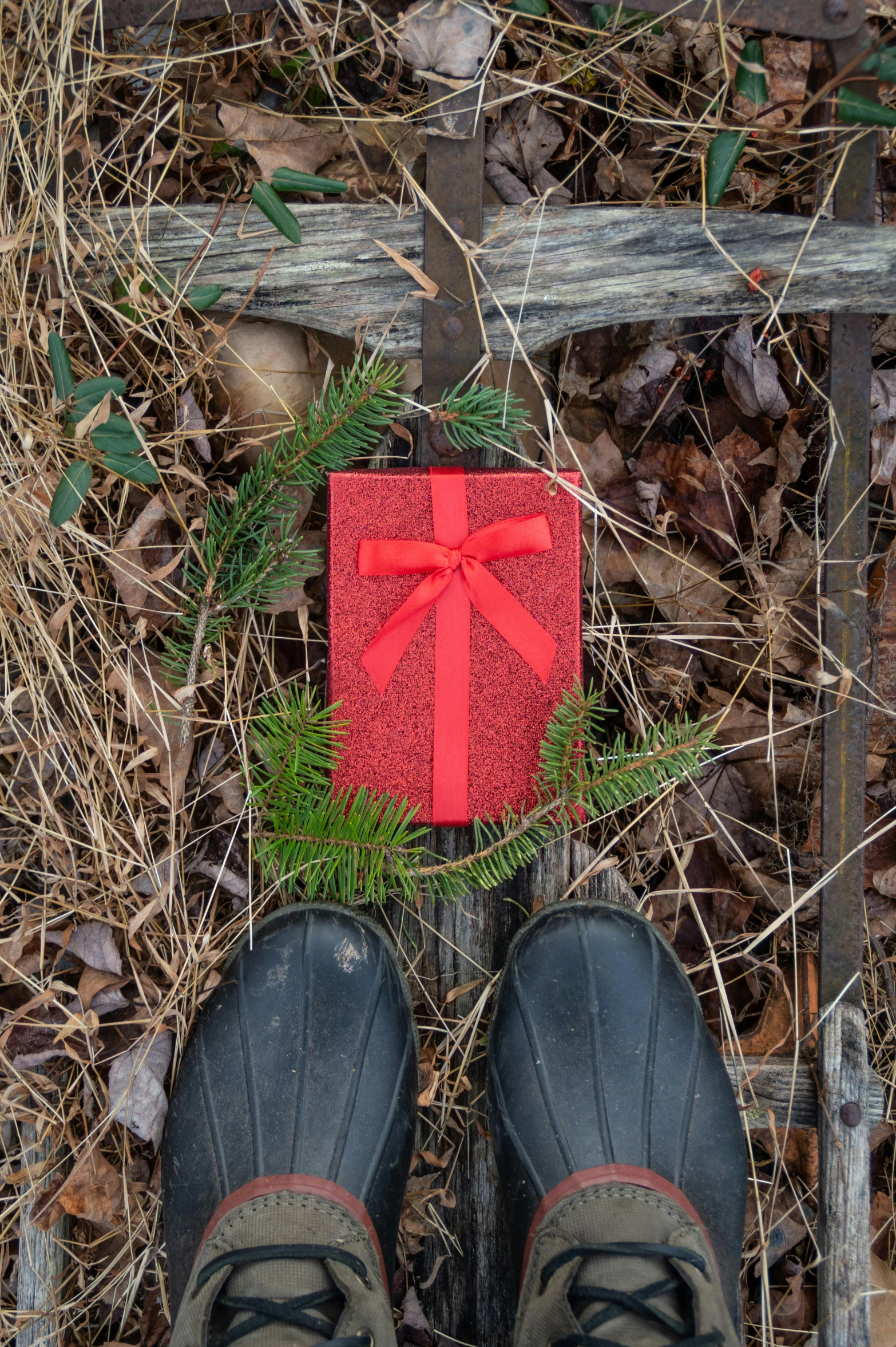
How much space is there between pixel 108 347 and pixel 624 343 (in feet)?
3.00

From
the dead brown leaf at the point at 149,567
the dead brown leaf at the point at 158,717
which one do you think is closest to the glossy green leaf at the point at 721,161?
the dead brown leaf at the point at 149,567

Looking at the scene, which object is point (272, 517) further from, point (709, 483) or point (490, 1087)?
point (490, 1087)

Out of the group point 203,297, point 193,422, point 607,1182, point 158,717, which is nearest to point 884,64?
point 203,297

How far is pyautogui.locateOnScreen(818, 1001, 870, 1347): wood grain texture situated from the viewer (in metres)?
1.40

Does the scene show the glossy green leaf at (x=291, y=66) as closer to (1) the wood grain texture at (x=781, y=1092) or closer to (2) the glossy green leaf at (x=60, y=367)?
(2) the glossy green leaf at (x=60, y=367)

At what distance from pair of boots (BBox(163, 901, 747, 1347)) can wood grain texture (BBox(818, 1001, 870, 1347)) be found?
0.14 m

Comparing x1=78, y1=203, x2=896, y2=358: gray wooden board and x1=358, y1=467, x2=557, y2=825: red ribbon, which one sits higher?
x1=78, y1=203, x2=896, y2=358: gray wooden board

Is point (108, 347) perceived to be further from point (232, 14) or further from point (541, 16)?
point (541, 16)

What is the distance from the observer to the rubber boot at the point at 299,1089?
1.44m

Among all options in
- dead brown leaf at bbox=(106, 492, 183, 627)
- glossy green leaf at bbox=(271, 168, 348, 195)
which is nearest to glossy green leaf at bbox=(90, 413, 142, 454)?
dead brown leaf at bbox=(106, 492, 183, 627)

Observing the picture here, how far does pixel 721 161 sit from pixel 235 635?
1.06 m

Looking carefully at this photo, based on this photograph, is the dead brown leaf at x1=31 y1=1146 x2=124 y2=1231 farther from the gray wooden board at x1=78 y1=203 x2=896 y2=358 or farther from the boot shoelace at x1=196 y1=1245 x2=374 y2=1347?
the gray wooden board at x1=78 y1=203 x2=896 y2=358

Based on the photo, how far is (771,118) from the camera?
5.00 ft

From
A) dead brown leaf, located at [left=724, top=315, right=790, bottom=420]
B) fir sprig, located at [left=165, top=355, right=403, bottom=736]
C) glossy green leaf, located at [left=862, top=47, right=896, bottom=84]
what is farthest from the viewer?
dead brown leaf, located at [left=724, top=315, right=790, bottom=420]
